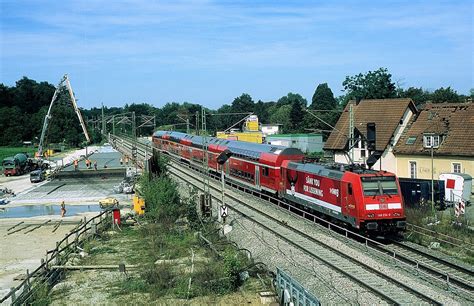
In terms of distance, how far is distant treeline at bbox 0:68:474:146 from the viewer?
303 feet

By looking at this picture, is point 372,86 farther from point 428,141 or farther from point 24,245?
point 24,245

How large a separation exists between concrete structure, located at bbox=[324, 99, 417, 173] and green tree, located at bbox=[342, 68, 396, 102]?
1300 inches

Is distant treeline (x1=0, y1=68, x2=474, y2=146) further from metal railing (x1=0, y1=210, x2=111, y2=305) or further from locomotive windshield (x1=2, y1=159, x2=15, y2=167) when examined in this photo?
metal railing (x1=0, y1=210, x2=111, y2=305)

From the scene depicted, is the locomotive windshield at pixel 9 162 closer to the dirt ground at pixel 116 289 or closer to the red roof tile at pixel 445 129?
the red roof tile at pixel 445 129

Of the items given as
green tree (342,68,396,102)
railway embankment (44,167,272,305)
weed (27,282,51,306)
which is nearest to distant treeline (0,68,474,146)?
green tree (342,68,396,102)

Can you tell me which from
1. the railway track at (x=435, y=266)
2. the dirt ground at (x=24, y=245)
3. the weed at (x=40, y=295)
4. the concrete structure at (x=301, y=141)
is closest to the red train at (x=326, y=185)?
the railway track at (x=435, y=266)

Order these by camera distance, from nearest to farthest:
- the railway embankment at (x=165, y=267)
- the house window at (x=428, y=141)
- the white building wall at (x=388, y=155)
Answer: the railway embankment at (x=165, y=267) → the house window at (x=428, y=141) → the white building wall at (x=388, y=155)

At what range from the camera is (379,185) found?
2459cm

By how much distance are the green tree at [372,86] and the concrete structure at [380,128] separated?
33.0 metres

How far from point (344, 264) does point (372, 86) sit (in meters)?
75.8

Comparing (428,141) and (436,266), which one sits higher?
(428,141)

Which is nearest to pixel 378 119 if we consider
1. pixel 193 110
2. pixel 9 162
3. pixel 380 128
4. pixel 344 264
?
pixel 380 128

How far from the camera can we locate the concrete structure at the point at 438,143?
4447 centimetres

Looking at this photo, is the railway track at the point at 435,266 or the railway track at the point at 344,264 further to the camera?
the railway track at the point at 435,266
